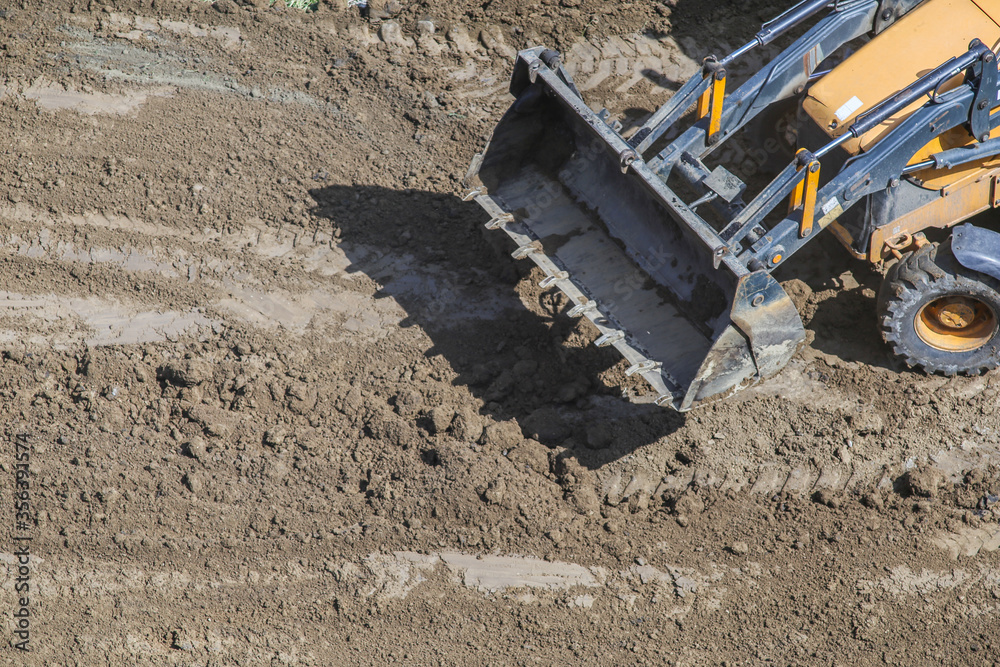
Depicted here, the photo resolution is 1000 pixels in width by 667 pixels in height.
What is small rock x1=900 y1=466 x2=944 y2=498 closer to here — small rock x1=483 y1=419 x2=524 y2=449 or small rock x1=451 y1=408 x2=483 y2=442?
small rock x1=483 y1=419 x2=524 y2=449

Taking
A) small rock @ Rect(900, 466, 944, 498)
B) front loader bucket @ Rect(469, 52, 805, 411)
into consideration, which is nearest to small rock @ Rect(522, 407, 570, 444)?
front loader bucket @ Rect(469, 52, 805, 411)

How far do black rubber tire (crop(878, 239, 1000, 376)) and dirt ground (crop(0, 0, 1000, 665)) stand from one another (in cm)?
25

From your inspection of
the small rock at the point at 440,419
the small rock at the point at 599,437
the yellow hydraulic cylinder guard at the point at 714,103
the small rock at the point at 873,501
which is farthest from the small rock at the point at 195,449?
the small rock at the point at 873,501

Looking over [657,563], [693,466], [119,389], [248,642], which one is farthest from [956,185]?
[119,389]

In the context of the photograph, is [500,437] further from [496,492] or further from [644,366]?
[644,366]

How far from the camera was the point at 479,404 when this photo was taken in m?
5.89

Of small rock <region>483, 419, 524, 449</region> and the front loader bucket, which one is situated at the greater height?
the front loader bucket

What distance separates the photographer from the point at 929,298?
5.58 meters

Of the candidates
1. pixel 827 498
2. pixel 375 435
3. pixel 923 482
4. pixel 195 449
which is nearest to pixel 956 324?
pixel 923 482

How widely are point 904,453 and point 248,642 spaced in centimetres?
460

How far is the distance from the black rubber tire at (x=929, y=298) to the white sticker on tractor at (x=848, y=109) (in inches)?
41.9

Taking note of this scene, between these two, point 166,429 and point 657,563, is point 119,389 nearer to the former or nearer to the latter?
point 166,429

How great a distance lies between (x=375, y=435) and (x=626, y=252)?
2249mm

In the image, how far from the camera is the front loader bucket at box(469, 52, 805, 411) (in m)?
4.96
